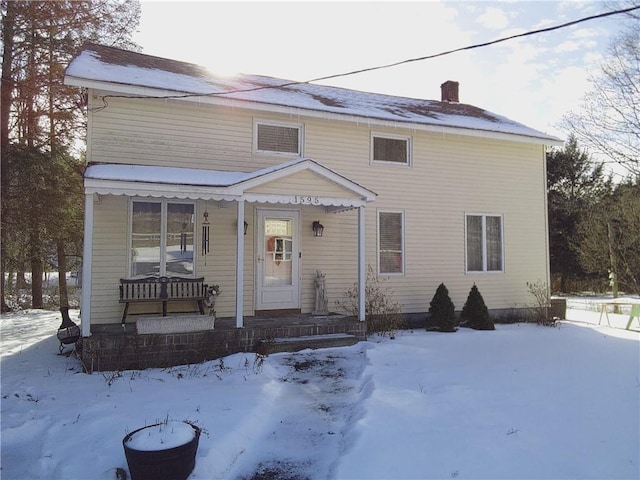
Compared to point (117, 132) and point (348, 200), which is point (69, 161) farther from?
point (348, 200)

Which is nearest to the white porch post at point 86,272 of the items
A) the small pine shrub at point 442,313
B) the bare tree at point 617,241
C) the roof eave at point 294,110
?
the roof eave at point 294,110

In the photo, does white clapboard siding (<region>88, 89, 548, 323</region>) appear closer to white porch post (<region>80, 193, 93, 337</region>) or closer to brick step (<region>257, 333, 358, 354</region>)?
white porch post (<region>80, 193, 93, 337</region>)

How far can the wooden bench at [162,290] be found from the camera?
8.00 meters

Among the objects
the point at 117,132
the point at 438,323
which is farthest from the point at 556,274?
the point at 117,132

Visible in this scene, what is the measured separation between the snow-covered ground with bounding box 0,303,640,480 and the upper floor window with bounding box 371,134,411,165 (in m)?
4.74

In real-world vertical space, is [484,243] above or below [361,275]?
above

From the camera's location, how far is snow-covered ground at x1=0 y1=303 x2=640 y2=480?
3.76 meters

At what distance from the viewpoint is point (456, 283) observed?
1112 cm

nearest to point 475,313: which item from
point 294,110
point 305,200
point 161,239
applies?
point 305,200

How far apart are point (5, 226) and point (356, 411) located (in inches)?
534

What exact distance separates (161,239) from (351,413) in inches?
208

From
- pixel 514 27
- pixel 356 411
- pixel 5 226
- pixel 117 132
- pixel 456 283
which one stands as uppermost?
pixel 514 27

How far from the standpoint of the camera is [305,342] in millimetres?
7746

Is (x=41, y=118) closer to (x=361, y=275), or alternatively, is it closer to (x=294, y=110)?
(x=294, y=110)
